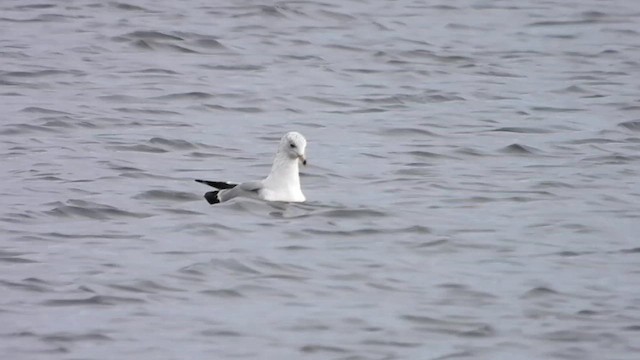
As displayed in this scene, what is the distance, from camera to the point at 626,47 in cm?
2058

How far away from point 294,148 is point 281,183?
0.85 ft

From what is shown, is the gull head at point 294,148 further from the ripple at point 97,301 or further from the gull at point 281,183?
the ripple at point 97,301

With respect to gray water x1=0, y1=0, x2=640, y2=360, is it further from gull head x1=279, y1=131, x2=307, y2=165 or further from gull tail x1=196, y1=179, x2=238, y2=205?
gull head x1=279, y1=131, x2=307, y2=165

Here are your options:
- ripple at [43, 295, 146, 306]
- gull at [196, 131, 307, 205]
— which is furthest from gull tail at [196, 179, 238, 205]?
ripple at [43, 295, 146, 306]

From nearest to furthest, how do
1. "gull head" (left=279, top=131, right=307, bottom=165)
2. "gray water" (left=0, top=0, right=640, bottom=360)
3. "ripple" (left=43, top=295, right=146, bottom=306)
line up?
1. "gray water" (left=0, top=0, right=640, bottom=360)
2. "ripple" (left=43, top=295, right=146, bottom=306)
3. "gull head" (left=279, top=131, right=307, bottom=165)

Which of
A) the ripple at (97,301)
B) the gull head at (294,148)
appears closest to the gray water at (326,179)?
the ripple at (97,301)

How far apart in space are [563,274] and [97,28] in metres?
11.6

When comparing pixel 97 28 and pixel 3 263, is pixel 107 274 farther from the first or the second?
pixel 97 28

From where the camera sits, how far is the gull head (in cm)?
1176

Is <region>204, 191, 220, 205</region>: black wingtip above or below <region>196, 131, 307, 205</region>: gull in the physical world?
below

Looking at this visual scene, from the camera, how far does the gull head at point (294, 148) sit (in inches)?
463

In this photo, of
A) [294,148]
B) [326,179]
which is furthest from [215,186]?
[326,179]

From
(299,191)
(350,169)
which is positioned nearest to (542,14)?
(350,169)

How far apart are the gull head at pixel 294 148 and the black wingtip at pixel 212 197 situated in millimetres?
557
